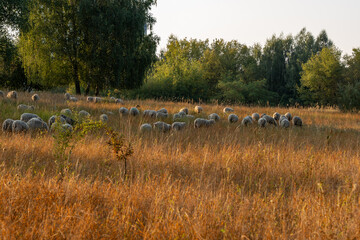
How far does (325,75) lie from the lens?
44531 millimetres

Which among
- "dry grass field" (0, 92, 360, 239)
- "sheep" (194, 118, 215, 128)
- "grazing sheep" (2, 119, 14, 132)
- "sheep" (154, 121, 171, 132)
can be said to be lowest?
"dry grass field" (0, 92, 360, 239)

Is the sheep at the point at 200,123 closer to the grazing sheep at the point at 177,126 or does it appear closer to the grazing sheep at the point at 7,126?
the grazing sheep at the point at 177,126

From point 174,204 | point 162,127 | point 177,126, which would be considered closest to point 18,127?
point 162,127

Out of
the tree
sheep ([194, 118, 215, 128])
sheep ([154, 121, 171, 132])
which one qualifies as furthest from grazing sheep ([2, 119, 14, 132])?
the tree

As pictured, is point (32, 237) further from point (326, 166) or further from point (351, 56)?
point (351, 56)

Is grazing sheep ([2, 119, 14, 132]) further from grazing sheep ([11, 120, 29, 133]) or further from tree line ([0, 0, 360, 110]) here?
tree line ([0, 0, 360, 110])

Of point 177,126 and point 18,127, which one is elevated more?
point 177,126

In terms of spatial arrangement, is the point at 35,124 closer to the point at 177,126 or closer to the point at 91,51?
the point at 177,126

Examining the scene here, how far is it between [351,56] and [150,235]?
5354 cm

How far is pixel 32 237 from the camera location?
2.49 m

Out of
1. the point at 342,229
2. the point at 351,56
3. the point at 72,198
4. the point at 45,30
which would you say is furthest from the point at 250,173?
the point at 351,56

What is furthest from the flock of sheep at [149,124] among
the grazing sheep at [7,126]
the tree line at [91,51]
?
the tree line at [91,51]

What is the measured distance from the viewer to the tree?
1704 inches

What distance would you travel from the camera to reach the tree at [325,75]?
142ft
